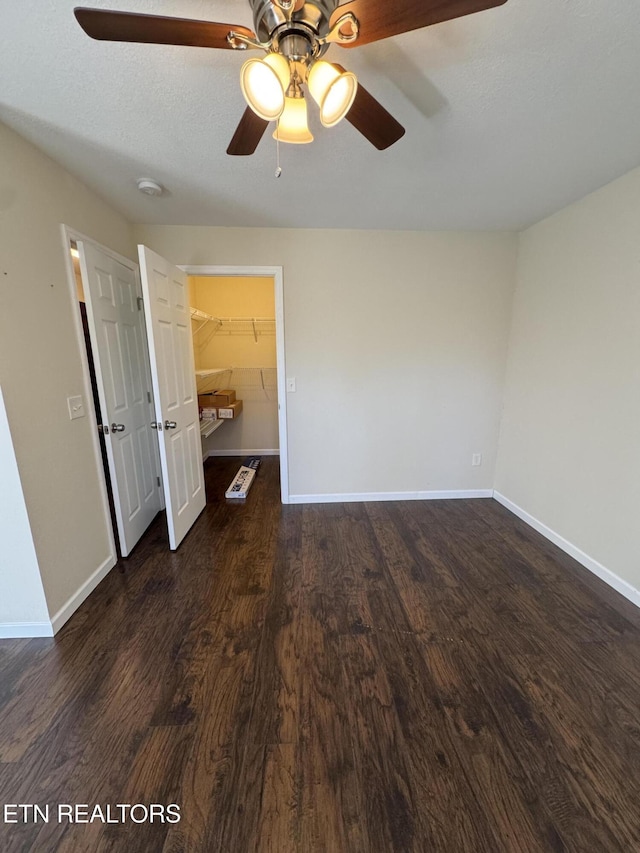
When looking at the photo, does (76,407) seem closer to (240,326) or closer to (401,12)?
(401,12)

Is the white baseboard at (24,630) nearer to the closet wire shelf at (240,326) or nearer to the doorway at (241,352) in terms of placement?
the doorway at (241,352)

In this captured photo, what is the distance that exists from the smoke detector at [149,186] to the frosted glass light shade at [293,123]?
3.84ft

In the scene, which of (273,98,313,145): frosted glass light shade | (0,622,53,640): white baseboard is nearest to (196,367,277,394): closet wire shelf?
(0,622,53,640): white baseboard

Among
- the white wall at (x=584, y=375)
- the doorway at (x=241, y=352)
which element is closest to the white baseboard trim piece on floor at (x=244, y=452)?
the doorway at (x=241, y=352)

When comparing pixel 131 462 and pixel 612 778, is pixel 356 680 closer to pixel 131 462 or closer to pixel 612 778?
pixel 612 778

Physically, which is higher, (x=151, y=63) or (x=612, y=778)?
(x=151, y=63)

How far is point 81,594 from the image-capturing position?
6.00ft

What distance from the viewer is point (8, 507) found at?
1.47 meters

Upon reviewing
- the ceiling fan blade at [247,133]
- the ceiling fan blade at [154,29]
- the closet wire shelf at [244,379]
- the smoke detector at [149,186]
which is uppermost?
the smoke detector at [149,186]

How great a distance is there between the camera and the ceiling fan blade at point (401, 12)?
Result: 754 mm

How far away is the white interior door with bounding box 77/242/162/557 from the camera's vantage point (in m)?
1.95

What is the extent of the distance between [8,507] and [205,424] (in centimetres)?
205

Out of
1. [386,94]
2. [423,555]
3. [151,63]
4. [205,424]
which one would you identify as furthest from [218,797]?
[205,424]

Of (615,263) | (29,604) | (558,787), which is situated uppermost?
(615,263)
